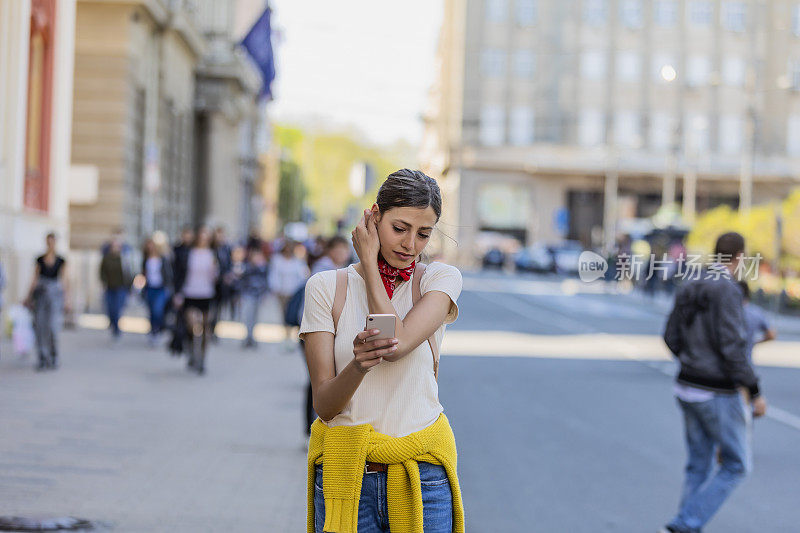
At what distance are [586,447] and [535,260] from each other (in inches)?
1974

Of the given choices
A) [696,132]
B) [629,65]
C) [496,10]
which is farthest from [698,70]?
[696,132]

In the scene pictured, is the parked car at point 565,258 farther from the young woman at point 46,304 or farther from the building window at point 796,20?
the young woman at point 46,304

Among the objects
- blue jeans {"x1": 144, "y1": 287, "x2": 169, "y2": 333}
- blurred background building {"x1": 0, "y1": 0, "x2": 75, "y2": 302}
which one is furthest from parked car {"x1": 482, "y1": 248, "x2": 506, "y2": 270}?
blue jeans {"x1": 144, "y1": 287, "x2": 169, "y2": 333}

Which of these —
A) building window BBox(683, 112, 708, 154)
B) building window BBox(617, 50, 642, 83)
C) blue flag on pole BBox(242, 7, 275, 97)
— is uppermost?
blue flag on pole BBox(242, 7, 275, 97)

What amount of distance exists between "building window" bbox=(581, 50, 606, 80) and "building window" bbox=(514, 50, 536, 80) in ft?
7.96

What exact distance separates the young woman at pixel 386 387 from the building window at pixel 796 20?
50.7 ft

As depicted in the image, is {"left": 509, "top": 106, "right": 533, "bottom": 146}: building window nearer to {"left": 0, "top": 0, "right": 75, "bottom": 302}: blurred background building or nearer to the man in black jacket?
{"left": 0, "top": 0, "right": 75, "bottom": 302}: blurred background building

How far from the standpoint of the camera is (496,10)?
3847cm

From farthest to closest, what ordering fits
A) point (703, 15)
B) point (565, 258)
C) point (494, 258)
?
point (494, 258)
point (565, 258)
point (703, 15)

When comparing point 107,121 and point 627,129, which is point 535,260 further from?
point 107,121

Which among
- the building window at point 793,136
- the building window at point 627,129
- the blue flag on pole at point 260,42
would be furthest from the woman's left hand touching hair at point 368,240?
the building window at point 627,129

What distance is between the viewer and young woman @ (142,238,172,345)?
17.7 m

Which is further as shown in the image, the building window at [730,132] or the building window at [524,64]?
the building window at [730,132]

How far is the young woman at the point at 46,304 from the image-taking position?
44.5ft
